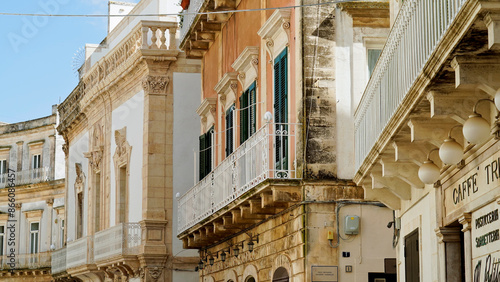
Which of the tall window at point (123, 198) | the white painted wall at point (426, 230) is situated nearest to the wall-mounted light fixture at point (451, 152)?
the white painted wall at point (426, 230)

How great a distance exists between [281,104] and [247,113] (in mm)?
2566

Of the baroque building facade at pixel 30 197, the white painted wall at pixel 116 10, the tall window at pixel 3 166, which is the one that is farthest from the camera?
the tall window at pixel 3 166

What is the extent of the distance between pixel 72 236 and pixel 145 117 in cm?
1055

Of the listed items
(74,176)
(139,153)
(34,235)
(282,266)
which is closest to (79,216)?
(74,176)

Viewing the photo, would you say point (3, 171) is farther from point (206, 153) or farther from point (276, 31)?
point (276, 31)

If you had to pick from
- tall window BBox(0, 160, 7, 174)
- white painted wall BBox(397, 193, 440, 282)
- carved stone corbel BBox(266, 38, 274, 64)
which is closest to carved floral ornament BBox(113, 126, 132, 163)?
carved stone corbel BBox(266, 38, 274, 64)

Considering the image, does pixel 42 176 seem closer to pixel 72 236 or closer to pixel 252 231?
pixel 72 236

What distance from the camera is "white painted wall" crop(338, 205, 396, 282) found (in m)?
16.3

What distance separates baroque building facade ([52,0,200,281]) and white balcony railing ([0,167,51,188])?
17.5 meters

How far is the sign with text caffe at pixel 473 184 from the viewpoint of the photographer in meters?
9.67

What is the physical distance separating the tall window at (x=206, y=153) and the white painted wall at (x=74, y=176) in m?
11.3

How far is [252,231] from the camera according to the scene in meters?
19.7

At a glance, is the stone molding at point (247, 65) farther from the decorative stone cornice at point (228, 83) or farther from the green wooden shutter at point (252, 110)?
the decorative stone cornice at point (228, 83)

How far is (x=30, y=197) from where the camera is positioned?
168 ft
